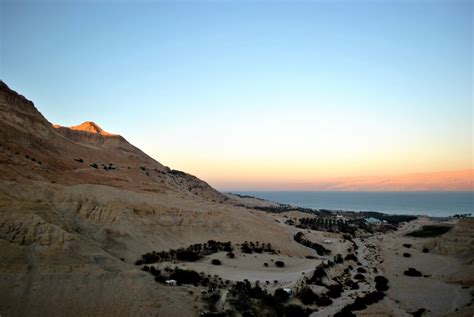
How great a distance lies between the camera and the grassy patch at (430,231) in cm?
6731

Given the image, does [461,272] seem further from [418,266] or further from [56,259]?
[56,259]

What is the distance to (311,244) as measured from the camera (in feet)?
167

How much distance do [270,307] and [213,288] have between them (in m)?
4.20

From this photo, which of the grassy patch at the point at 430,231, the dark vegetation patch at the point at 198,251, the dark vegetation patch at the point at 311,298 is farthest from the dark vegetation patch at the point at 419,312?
the grassy patch at the point at 430,231

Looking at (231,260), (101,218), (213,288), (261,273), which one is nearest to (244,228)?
(231,260)

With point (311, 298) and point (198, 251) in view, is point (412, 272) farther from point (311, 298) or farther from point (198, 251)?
point (198, 251)

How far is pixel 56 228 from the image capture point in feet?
76.2

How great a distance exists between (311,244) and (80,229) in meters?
32.2

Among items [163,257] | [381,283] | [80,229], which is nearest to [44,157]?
[80,229]

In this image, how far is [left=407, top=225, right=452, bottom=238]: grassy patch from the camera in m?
67.3

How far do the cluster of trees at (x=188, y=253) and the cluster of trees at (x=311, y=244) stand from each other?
1417 centimetres

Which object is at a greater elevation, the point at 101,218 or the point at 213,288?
the point at 101,218

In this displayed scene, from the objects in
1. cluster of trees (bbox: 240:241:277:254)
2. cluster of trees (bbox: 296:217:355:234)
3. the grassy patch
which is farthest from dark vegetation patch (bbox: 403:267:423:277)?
the grassy patch

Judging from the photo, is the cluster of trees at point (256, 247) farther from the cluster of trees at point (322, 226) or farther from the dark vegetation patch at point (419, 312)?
the cluster of trees at point (322, 226)
